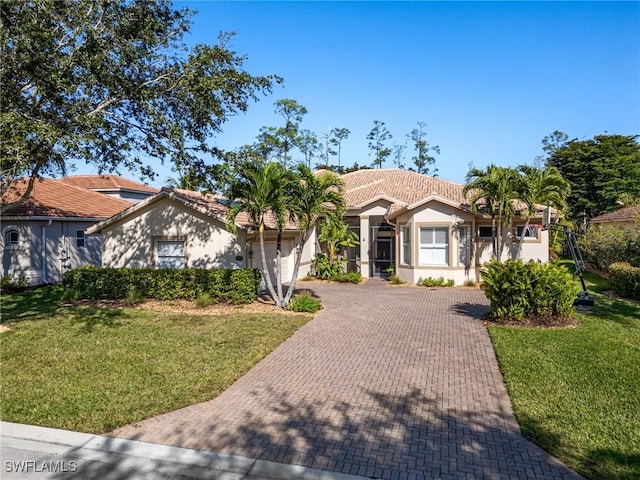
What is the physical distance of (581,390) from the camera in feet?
22.4

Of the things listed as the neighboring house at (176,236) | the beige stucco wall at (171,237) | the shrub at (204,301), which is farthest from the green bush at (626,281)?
the shrub at (204,301)

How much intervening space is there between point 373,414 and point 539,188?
14613mm

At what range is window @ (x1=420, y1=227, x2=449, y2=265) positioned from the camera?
760 inches

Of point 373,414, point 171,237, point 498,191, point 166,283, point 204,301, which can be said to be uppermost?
point 498,191

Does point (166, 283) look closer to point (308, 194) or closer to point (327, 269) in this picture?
point (308, 194)

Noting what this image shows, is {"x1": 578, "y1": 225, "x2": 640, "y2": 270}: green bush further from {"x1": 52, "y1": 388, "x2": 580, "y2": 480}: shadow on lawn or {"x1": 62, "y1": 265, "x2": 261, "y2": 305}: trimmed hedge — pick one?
{"x1": 52, "y1": 388, "x2": 580, "y2": 480}: shadow on lawn

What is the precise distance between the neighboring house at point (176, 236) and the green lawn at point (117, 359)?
135 inches

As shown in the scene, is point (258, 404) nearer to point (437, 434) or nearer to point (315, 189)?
point (437, 434)

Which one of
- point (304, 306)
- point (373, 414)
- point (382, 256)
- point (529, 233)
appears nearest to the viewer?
point (373, 414)

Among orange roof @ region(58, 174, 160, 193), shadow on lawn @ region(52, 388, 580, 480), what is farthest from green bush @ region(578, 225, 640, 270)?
orange roof @ region(58, 174, 160, 193)

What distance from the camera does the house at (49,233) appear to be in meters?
19.4

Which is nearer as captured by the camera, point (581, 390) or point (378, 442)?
point (378, 442)

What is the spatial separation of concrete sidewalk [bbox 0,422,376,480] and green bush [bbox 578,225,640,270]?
18.6m

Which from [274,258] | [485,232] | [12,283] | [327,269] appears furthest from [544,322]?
[12,283]
